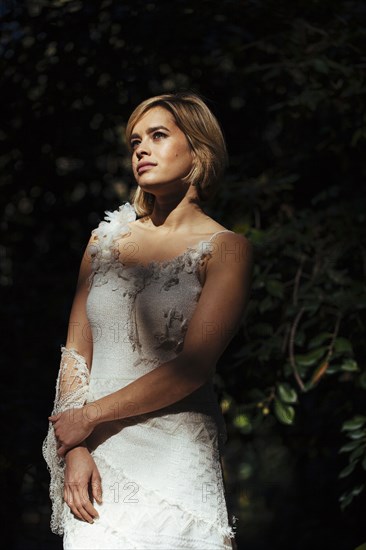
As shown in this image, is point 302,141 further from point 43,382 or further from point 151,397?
point 151,397

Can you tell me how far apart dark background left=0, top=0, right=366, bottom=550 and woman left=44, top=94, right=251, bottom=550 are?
54.8 inches

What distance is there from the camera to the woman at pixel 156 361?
182 cm

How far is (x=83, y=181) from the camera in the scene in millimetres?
3670

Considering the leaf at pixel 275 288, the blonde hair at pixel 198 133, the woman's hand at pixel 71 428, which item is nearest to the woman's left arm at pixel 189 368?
the woman's hand at pixel 71 428

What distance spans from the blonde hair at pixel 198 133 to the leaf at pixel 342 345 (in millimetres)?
1213

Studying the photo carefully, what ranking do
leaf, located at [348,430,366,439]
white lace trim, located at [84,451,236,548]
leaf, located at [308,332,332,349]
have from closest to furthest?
white lace trim, located at [84,451,236,548], leaf, located at [348,430,366,439], leaf, located at [308,332,332,349]

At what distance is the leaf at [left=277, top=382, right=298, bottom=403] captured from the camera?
310 cm

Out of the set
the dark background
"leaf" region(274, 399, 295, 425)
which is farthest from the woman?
the dark background

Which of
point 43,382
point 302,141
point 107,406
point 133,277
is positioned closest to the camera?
point 107,406

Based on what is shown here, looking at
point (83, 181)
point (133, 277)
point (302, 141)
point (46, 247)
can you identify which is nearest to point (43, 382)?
point (46, 247)

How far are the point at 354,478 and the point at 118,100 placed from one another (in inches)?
60.8

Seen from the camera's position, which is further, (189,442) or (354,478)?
(354,478)

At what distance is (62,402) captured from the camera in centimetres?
193

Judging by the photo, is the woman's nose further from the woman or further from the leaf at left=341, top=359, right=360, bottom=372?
the leaf at left=341, top=359, right=360, bottom=372
